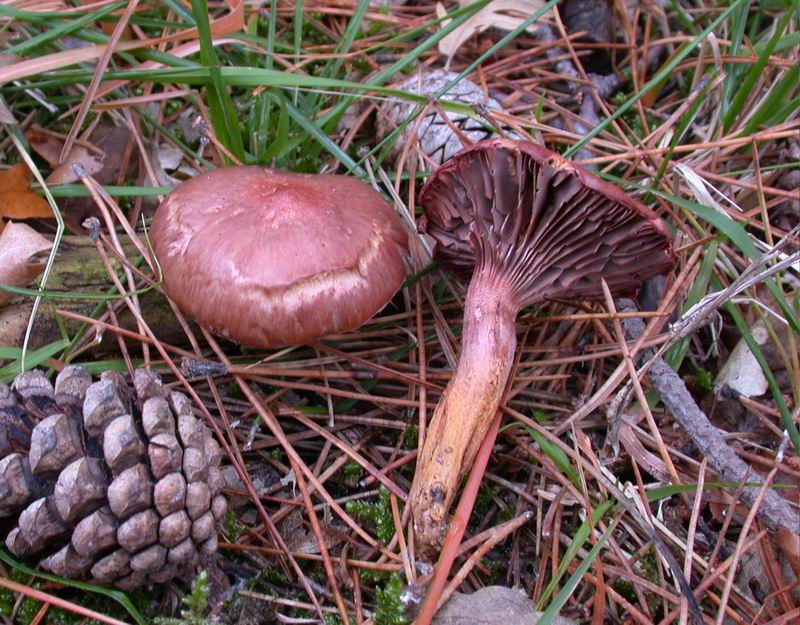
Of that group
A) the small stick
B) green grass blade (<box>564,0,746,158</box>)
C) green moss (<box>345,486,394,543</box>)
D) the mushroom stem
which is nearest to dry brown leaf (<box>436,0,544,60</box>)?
green grass blade (<box>564,0,746,158</box>)

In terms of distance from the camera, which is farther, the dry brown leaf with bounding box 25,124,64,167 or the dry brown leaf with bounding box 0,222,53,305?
the dry brown leaf with bounding box 25,124,64,167

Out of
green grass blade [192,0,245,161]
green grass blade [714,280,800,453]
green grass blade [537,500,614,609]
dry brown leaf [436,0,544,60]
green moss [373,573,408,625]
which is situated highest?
dry brown leaf [436,0,544,60]

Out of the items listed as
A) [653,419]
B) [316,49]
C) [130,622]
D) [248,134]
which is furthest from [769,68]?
[130,622]

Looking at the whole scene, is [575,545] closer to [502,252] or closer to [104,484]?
[502,252]

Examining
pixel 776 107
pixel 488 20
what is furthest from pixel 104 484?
pixel 776 107

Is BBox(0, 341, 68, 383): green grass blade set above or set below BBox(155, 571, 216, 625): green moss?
above

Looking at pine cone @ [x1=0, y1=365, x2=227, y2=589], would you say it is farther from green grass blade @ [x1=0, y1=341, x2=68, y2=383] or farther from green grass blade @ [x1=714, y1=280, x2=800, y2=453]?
green grass blade @ [x1=714, y1=280, x2=800, y2=453]

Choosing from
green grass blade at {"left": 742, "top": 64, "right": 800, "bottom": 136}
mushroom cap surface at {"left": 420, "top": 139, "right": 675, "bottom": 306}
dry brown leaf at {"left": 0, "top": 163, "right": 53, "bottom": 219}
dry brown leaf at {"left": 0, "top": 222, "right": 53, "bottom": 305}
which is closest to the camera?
mushroom cap surface at {"left": 420, "top": 139, "right": 675, "bottom": 306}

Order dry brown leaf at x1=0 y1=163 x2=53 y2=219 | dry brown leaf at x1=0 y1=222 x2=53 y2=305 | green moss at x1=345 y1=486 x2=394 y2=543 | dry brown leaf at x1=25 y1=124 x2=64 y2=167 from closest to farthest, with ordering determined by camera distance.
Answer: green moss at x1=345 y1=486 x2=394 y2=543
dry brown leaf at x1=0 y1=222 x2=53 y2=305
dry brown leaf at x1=0 y1=163 x2=53 y2=219
dry brown leaf at x1=25 y1=124 x2=64 y2=167
